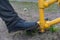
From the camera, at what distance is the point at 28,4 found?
563 centimetres

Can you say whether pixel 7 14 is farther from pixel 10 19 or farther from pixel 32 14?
pixel 32 14

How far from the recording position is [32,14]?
4891 mm

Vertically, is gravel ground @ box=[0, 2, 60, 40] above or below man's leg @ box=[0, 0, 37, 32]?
below

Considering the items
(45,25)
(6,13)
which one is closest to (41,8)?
(45,25)

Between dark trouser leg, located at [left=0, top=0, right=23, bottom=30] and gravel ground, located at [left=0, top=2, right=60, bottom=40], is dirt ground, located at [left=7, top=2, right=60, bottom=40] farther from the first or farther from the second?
dark trouser leg, located at [left=0, top=0, right=23, bottom=30]

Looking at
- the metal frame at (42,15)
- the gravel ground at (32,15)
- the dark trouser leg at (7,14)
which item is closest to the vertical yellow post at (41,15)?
the metal frame at (42,15)

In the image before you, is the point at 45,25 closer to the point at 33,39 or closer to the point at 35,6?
the point at 33,39

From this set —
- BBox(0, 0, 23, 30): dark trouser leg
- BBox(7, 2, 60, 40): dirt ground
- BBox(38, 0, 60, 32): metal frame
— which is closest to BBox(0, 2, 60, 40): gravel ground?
BBox(7, 2, 60, 40): dirt ground

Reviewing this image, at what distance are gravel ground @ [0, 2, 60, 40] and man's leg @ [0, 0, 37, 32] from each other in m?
0.23

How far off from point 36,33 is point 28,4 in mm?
1950

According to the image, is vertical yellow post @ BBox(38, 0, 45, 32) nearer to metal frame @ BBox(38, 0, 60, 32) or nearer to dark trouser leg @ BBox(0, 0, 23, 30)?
metal frame @ BBox(38, 0, 60, 32)

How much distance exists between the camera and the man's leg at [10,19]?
3449 millimetres

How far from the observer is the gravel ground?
3.70 metres

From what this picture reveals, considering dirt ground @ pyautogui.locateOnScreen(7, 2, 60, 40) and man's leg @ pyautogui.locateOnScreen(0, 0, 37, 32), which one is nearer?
man's leg @ pyautogui.locateOnScreen(0, 0, 37, 32)
